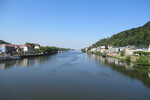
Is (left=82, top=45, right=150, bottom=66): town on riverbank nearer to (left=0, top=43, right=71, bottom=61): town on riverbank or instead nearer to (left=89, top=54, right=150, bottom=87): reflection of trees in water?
(left=89, top=54, right=150, bottom=87): reflection of trees in water

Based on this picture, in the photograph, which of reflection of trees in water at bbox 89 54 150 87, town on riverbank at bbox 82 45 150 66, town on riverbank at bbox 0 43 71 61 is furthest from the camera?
town on riverbank at bbox 0 43 71 61

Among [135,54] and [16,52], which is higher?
[16,52]

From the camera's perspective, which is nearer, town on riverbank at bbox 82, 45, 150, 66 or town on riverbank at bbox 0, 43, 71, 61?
town on riverbank at bbox 82, 45, 150, 66

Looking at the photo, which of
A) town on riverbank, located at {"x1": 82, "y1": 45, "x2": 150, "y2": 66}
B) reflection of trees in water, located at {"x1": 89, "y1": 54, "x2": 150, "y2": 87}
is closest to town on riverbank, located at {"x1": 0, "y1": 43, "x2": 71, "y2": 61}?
reflection of trees in water, located at {"x1": 89, "y1": 54, "x2": 150, "y2": 87}

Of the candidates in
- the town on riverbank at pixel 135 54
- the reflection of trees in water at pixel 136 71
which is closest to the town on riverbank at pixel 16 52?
the reflection of trees in water at pixel 136 71

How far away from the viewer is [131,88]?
31.8 feet

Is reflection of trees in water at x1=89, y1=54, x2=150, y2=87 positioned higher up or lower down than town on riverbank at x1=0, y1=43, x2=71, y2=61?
lower down

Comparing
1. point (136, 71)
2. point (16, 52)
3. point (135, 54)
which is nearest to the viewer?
point (136, 71)

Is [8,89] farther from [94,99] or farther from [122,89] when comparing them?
[122,89]

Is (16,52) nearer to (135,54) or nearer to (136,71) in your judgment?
(135,54)

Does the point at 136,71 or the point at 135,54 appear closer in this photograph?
the point at 136,71

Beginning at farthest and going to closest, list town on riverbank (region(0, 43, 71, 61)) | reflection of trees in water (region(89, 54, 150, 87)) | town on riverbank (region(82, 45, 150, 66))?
town on riverbank (region(0, 43, 71, 61)), town on riverbank (region(82, 45, 150, 66)), reflection of trees in water (region(89, 54, 150, 87))

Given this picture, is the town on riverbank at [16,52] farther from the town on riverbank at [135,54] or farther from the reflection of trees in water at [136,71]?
the town on riverbank at [135,54]

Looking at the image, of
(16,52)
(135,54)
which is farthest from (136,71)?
(16,52)
